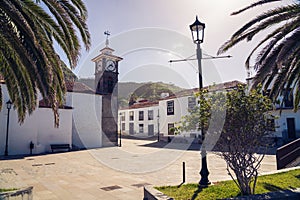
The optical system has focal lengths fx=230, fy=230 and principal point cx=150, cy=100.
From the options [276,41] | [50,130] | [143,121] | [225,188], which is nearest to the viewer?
[225,188]

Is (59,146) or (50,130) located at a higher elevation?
(50,130)

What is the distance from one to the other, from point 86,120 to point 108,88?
4.39 meters

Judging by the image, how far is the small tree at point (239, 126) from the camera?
15.2 feet

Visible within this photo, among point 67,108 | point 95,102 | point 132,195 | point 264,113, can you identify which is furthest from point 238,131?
point 95,102

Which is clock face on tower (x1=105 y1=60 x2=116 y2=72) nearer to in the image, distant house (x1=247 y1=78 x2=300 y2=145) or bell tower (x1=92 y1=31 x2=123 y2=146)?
bell tower (x1=92 y1=31 x2=123 y2=146)

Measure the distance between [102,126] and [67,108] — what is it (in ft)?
15.5

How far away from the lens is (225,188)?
5.34m

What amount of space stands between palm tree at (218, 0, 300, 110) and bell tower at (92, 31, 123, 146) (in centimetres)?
1781

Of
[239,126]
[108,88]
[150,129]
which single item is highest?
[108,88]

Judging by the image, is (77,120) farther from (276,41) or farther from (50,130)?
(276,41)

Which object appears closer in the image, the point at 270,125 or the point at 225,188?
the point at 270,125

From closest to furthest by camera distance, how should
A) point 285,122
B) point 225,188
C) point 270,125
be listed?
point 270,125 < point 225,188 < point 285,122

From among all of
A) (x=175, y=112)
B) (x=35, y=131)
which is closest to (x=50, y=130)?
(x=35, y=131)

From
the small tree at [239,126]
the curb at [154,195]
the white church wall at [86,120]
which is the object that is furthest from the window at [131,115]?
the small tree at [239,126]
